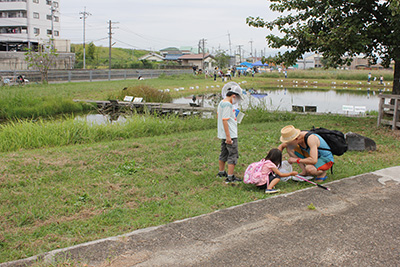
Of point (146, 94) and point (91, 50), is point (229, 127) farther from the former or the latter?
point (91, 50)

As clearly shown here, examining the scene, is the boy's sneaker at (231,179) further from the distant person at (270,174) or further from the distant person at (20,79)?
the distant person at (20,79)

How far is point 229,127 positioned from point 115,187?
7.01 ft

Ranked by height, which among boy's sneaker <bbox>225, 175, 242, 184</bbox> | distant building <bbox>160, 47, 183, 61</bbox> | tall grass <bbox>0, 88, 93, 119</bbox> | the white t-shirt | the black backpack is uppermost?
distant building <bbox>160, 47, 183, 61</bbox>

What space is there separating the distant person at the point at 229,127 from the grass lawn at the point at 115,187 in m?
0.41

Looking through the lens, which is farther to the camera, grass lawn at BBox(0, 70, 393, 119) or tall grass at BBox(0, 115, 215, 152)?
grass lawn at BBox(0, 70, 393, 119)

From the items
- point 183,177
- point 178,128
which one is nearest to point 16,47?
point 178,128

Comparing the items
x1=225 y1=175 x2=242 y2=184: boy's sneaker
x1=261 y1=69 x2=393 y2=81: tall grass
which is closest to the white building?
x1=261 y1=69 x2=393 y2=81: tall grass

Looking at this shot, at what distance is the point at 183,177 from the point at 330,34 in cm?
801

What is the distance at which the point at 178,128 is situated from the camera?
1332 centimetres

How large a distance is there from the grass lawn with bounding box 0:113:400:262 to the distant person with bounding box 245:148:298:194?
6.3 inches

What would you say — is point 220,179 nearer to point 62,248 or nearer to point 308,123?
point 62,248

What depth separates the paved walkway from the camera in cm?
388

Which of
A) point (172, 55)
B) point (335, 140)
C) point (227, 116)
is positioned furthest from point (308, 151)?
point (172, 55)

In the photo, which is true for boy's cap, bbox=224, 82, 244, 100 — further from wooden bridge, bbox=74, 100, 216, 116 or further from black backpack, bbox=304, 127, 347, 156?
wooden bridge, bbox=74, 100, 216, 116
